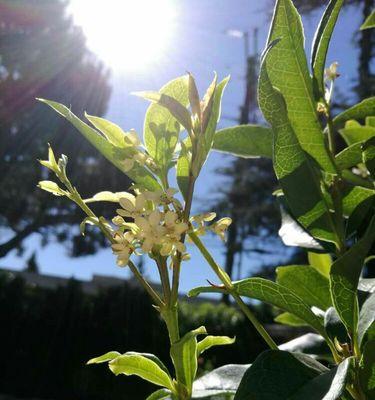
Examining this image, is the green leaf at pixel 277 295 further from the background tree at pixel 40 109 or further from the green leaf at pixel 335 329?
the background tree at pixel 40 109

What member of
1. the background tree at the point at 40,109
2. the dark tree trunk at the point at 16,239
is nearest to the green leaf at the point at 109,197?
the background tree at the point at 40,109

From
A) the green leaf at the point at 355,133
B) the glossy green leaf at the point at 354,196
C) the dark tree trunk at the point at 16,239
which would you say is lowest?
the glossy green leaf at the point at 354,196

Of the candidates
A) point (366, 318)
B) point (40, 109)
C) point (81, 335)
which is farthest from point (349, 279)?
point (40, 109)

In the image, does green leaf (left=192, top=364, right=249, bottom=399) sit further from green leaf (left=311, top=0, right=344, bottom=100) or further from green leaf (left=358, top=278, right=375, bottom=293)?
green leaf (left=311, top=0, right=344, bottom=100)

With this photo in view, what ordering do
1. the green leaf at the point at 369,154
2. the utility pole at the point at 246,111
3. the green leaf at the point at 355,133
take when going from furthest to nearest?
the utility pole at the point at 246,111
the green leaf at the point at 355,133
the green leaf at the point at 369,154

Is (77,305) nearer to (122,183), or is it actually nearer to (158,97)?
(122,183)

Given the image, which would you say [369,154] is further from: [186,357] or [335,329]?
[186,357]

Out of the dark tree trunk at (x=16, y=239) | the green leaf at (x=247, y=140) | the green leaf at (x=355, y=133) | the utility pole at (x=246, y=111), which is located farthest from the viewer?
the utility pole at (x=246, y=111)

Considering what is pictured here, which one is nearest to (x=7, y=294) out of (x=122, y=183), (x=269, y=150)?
(x=122, y=183)
